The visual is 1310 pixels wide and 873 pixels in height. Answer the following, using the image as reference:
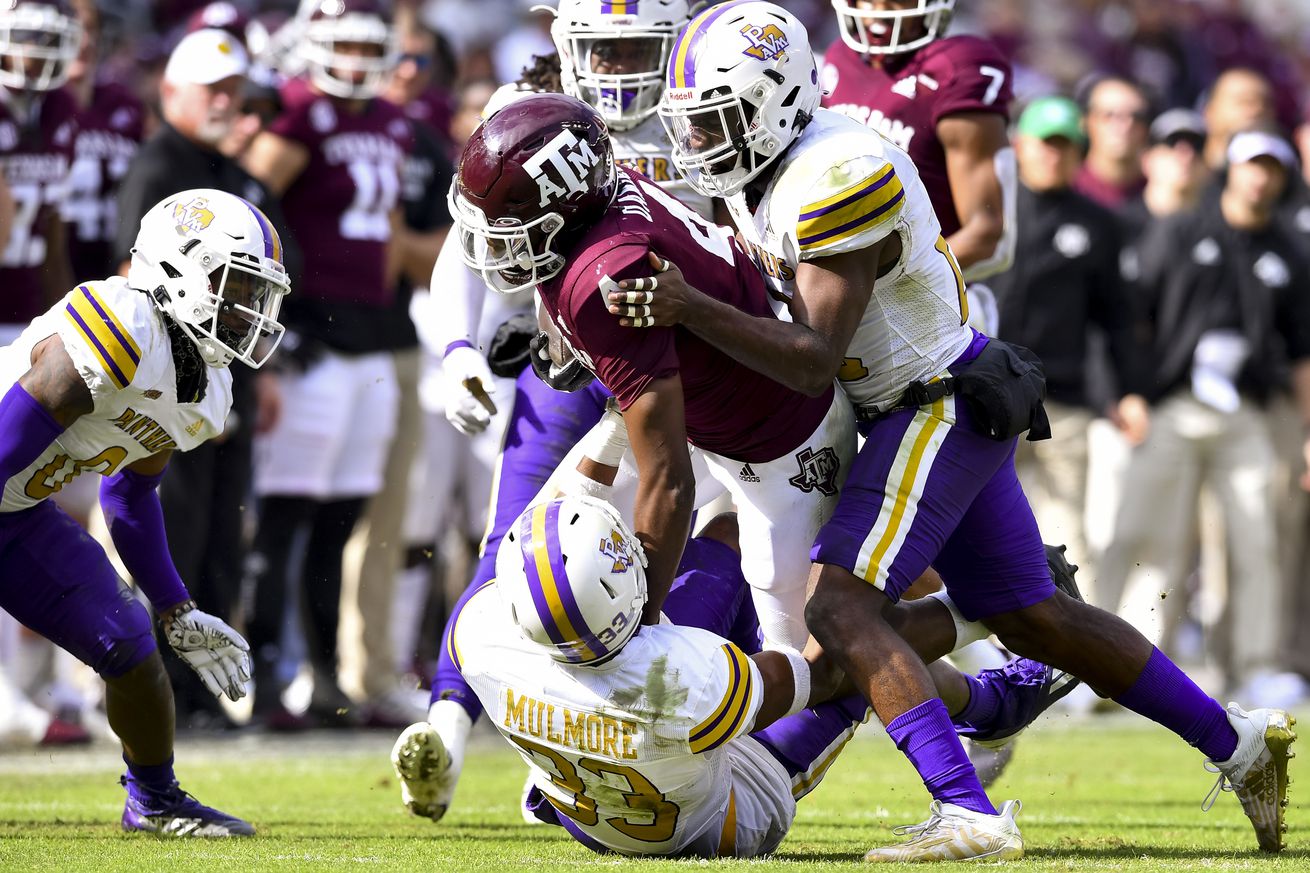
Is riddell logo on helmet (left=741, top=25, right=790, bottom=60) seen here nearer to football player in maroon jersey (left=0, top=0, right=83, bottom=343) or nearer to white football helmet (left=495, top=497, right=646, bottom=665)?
white football helmet (left=495, top=497, right=646, bottom=665)

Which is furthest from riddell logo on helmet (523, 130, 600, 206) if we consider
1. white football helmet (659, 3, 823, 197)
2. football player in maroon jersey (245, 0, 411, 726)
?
football player in maroon jersey (245, 0, 411, 726)

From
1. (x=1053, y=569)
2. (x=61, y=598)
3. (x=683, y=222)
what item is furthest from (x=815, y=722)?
(x=61, y=598)

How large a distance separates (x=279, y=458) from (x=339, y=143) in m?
1.30

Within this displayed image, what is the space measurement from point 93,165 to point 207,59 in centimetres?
78

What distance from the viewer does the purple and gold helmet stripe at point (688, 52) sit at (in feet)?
15.0

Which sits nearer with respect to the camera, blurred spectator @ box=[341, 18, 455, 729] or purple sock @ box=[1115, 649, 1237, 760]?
purple sock @ box=[1115, 649, 1237, 760]

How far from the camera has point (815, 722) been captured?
4.71m

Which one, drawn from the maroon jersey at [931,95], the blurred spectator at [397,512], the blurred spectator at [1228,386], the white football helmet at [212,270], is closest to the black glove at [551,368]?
the white football helmet at [212,270]

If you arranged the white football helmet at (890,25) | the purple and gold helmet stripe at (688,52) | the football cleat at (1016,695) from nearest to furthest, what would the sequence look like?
the purple and gold helmet stripe at (688,52), the football cleat at (1016,695), the white football helmet at (890,25)

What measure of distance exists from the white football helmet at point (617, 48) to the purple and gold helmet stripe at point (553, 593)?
6.02 feet

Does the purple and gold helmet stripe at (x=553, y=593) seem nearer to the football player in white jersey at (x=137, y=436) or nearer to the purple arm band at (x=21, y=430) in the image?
the football player in white jersey at (x=137, y=436)

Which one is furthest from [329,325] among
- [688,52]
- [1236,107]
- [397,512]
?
Result: [1236,107]

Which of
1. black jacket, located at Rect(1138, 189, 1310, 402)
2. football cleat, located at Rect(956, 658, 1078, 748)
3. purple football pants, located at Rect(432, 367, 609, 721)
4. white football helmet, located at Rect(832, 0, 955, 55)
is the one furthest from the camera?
black jacket, located at Rect(1138, 189, 1310, 402)

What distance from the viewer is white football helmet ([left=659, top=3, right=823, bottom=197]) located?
450cm
